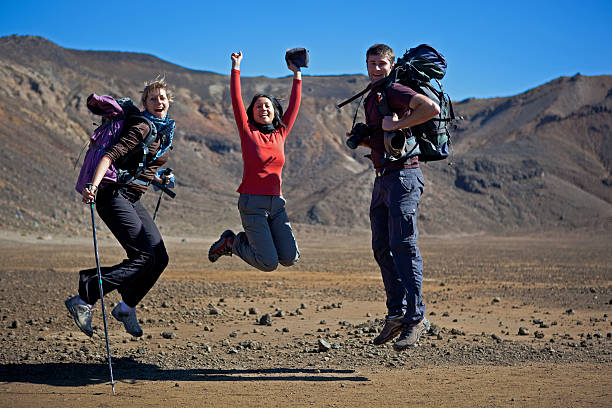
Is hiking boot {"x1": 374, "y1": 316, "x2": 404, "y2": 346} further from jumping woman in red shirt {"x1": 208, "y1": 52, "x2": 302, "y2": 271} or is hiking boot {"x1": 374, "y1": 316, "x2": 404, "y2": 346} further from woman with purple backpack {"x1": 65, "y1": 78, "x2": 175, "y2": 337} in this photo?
woman with purple backpack {"x1": 65, "y1": 78, "x2": 175, "y2": 337}

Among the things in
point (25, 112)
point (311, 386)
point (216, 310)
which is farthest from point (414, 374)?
point (25, 112)

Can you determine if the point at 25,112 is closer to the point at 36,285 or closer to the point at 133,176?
the point at 36,285

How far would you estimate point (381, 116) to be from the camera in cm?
680

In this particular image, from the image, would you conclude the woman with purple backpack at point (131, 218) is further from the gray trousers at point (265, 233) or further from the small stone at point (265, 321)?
the small stone at point (265, 321)

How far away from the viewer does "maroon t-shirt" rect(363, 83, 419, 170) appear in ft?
21.7

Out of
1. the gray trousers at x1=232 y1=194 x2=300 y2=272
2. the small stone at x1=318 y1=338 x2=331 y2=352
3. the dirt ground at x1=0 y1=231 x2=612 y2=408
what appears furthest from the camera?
the small stone at x1=318 y1=338 x2=331 y2=352

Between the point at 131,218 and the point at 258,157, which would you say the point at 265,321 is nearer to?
the point at 258,157

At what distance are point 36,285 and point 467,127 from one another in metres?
98.2

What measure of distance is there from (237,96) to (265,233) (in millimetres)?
1416

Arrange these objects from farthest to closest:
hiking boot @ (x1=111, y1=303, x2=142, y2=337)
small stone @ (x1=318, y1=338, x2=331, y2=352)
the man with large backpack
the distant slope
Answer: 1. the distant slope
2. small stone @ (x1=318, y1=338, x2=331, y2=352)
3. hiking boot @ (x1=111, y1=303, x2=142, y2=337)
4. the man with large backpack

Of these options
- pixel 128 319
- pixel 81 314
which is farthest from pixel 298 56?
pixel 81 314

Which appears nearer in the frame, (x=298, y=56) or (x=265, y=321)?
(x=298, y=56)

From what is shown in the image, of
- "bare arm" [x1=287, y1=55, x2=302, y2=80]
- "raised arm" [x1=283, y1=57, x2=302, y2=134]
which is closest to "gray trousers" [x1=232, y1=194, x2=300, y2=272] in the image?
"raised arm" [x1=283, y1=57, x2=302, y2=134]

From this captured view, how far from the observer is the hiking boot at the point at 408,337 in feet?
21.7
